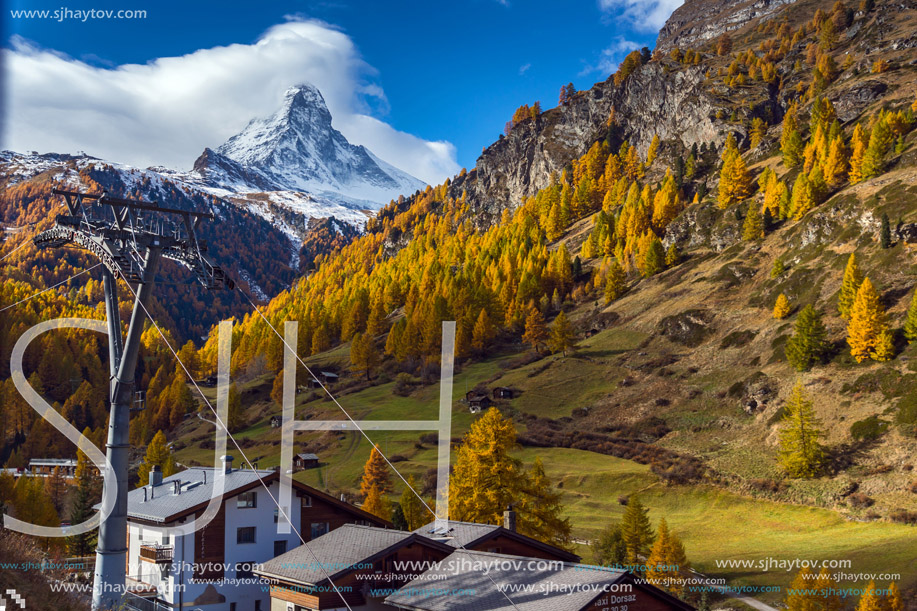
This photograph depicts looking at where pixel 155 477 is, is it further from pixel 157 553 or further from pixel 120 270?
pixel 120 270

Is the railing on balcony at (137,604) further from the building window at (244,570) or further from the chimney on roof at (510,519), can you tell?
the chimney on roof at (510,519)

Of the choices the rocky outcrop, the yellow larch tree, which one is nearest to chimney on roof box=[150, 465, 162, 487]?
the yellow larch tree

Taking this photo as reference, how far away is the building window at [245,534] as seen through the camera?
127ft

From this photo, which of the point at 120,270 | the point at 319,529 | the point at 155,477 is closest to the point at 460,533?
the point at 319,529

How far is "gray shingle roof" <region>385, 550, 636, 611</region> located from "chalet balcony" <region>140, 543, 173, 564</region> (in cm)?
1421

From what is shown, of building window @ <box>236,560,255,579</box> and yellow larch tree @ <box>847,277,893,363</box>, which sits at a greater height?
yellow larch tree @ <box>847,277,893,363</box>

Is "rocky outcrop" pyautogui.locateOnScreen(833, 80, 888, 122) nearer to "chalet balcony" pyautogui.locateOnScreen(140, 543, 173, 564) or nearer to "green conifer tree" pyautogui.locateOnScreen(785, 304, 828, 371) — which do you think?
"green conifer tree" pyautogui.locateOnScreen(785, 304, 828, 371)

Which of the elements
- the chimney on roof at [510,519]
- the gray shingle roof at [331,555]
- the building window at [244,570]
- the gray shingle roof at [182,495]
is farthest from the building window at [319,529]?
the chimney on roof at [510,519]

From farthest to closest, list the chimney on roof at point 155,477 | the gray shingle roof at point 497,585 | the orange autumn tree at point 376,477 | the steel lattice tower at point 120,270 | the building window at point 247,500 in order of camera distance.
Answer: the orange autumn tree at point 376,477 → the chimney on roof at point 155,477 → the building window at point 247,500 → the gray shingle roof at point 497,585 → the steel lattice tower at point 120,270

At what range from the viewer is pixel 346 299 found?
177375 mm

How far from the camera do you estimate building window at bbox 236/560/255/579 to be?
3803 centimetres

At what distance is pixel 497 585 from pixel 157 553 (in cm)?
1941

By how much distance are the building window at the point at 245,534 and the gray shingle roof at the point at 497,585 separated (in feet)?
42.2

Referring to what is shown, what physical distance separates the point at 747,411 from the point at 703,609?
49.7 m
